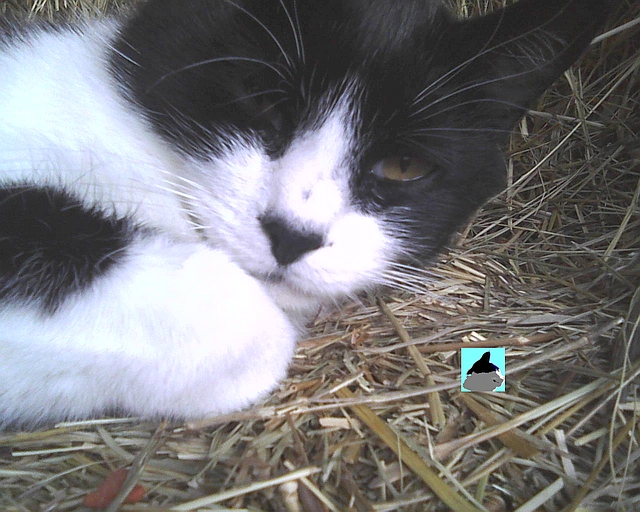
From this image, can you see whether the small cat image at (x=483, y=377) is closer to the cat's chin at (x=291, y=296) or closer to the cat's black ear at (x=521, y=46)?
the cat's chin at (x=291, y=296)

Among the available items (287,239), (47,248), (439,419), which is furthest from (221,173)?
(439,419)

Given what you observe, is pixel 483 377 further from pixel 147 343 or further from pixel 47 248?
pixel 47 248

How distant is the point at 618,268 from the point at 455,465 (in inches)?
27.6

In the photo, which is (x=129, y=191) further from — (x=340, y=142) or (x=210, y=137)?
(x=340, y=142)

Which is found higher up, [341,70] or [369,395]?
[341,70]

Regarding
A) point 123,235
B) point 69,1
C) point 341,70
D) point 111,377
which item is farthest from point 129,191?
point 69,1

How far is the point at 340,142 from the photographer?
0.84 m

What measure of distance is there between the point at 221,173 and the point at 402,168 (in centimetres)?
35

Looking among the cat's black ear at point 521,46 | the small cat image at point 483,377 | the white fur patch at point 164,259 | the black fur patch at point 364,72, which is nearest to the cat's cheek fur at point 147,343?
the white fur patch at point 164,259

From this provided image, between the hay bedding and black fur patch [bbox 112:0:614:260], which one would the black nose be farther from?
the hay bedding

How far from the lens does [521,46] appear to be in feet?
3.06

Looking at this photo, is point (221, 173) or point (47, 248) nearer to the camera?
point (47, 248)

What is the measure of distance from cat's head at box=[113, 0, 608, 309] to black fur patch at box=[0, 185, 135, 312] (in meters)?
0.18

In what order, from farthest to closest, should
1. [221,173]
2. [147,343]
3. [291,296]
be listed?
[291,296] < [221,173] < [147,343]
